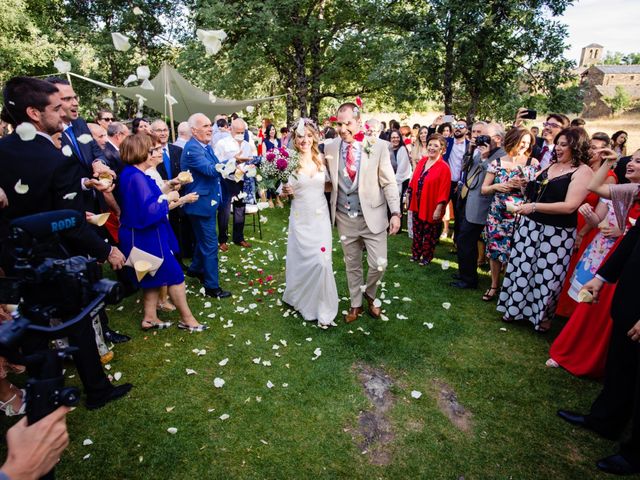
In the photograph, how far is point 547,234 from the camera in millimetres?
4492

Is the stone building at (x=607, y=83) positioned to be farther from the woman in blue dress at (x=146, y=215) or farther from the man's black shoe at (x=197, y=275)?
the woman in blue dress at (x=146, y=215)

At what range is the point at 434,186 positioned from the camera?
6746mm

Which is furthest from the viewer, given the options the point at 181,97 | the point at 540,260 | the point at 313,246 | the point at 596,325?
the point at 181,97

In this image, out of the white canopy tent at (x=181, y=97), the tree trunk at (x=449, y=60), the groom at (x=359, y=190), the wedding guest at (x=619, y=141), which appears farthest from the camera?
the white canopy tent at (x=181, y=97)

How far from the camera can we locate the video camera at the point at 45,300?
1309mm

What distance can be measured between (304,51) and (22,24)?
1767cm

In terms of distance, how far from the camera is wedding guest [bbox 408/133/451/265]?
668 cm

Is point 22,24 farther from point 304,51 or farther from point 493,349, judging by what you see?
point 493,349

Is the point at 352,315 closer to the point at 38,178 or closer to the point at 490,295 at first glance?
the point at 490,295

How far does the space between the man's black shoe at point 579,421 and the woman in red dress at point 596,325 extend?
782 mm

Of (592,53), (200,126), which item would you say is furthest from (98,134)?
(592,53)

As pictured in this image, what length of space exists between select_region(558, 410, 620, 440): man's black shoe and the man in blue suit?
453 cm

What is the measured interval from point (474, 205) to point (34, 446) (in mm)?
5748

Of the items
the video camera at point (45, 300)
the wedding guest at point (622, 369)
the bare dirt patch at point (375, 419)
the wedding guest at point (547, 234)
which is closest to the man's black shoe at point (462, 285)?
the wedding guest at point (547, 234)
